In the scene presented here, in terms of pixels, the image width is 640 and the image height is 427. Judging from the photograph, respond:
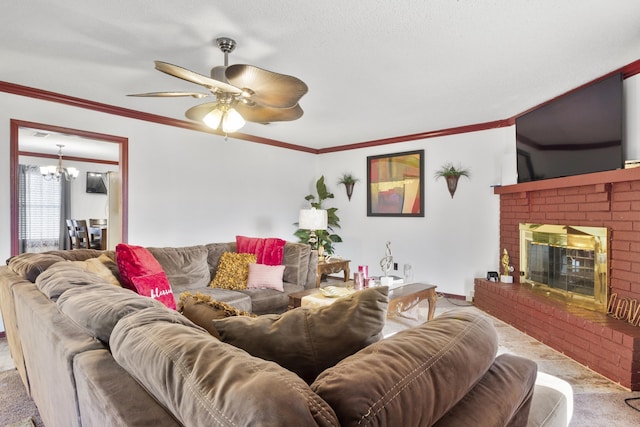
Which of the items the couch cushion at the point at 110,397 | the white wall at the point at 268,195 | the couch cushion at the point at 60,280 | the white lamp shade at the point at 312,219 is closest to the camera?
the couch cushion at the point at 110,397

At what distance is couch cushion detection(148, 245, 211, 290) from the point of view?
312cm

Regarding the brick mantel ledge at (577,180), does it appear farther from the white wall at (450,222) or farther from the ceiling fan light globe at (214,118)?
the ceiling fan light globe at (214,118)

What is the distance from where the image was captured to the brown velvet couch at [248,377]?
0.59 m

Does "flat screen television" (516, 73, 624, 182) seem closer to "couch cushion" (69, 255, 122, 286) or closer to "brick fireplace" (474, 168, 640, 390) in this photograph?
"brick fireplace" (474, 168, 640, 390)

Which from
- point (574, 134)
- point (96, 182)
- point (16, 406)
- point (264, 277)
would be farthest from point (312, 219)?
point (96, 182)

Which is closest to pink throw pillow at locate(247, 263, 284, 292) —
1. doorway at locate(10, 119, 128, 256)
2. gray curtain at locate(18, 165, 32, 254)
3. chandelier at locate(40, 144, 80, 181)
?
doorway at locate(10, 119, 128, 256)

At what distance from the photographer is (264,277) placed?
339 cm

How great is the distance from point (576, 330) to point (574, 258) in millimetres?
721

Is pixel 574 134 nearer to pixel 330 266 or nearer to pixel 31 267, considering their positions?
pixel 330 266

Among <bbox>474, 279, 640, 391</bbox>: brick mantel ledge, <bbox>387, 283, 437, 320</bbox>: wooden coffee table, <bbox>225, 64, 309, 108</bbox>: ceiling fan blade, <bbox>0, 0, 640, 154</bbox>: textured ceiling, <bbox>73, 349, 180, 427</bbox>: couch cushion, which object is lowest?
<bbox>474, 279, 640, 391</bbox>: brick mantel ledge

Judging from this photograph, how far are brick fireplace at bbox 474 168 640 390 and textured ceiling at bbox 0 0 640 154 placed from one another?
0.92 m

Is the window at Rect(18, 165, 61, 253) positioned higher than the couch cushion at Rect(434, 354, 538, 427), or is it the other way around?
the window at Rect(18, 165, 61, 253)

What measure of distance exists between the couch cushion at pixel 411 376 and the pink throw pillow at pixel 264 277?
2576mm

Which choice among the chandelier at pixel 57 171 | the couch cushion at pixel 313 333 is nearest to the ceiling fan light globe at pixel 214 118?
the couch cushion at pixel 313 333
